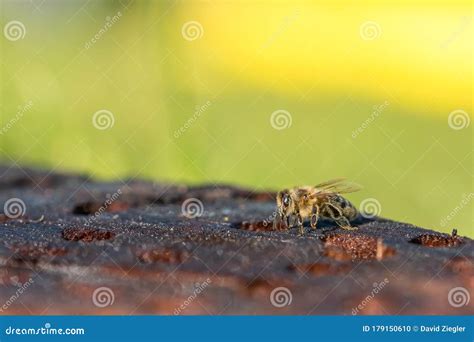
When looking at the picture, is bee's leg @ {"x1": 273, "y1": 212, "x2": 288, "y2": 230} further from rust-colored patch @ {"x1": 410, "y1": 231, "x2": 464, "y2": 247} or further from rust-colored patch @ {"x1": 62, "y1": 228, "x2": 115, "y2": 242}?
rust-colored patch @ {"x1": 62, "y1": 228, "x2": 115, "y2": 242}

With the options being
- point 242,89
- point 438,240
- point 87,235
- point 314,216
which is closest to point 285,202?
point 314,216

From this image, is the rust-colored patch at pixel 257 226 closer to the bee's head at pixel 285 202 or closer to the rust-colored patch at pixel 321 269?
the bee's head at pixel 285 202

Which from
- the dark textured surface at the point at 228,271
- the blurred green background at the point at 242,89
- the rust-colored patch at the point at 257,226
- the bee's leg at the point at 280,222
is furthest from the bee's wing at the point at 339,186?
the blurred green background at the point at 242,89

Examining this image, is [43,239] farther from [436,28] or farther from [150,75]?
[436,28]

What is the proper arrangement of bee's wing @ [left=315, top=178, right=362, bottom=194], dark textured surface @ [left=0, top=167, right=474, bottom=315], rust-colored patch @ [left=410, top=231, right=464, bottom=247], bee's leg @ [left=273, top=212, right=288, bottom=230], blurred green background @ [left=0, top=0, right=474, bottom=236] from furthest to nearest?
blurred green background @ [left=0, top=0, right=474, bottom=236] < bee's wing @ [left=315, top=178, right=362, bottom=194] < bee's leg @ [left=273, top=212, right=288, bottom=230] < rust-colored patch @ [left=410, top=231, right=464, bottom=247] < dark textured surface @ [left=0, top=167, right=474, bottom=315]

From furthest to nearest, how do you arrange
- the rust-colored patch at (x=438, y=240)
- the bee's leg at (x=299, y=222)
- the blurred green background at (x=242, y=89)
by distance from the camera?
the blurred green background at (x=242, y=89) < the bee's leg at (x=299, y=222) < the rust-colored patch at (x=438, y=240)

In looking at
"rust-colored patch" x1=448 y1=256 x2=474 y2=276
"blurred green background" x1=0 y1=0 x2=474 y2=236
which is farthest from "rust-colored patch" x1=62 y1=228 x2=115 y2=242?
"blurred green background" x1=0 y1=0 x2=474 y2=236

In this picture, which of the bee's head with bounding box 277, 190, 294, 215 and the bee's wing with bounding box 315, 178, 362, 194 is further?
the bee's wing with bounding box 315, 178, 362, 194
